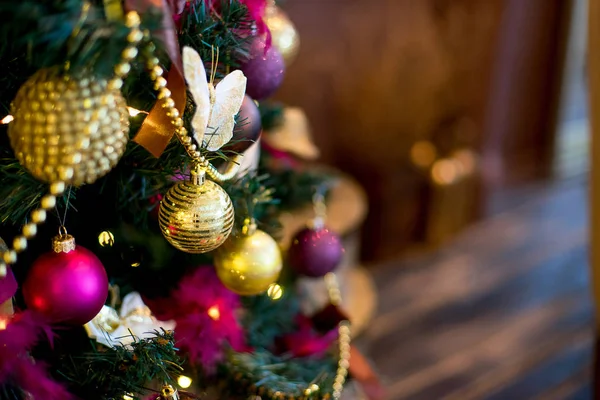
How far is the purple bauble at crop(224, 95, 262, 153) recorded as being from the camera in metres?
0.56

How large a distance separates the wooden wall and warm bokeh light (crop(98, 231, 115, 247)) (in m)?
1.06

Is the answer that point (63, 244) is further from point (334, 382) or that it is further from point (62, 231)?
point (334, 382)

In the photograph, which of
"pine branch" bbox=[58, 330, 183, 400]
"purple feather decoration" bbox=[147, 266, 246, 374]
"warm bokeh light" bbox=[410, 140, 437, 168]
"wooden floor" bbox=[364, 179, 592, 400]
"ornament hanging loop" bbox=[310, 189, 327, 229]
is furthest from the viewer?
"warm bokeh light" bbox=[410, 140, 437, 168]

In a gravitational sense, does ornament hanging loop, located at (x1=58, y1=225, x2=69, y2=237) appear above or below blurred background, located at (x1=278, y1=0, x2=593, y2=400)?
above

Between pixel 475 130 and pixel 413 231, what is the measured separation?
1.27 ft

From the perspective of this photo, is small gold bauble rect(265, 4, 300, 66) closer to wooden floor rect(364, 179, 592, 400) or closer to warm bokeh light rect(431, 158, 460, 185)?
wooden floor rect(364, 179, 592, 400)

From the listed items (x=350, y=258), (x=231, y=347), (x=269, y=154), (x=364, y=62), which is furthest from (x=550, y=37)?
(x=231, y=347)

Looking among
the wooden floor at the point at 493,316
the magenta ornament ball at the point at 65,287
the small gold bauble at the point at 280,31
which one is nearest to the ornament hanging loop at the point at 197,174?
the magenta ornament ball at the point at 65,287

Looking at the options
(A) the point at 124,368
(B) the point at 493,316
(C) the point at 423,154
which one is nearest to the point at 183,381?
(A) the point at 124,368

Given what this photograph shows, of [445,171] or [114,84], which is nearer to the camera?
[114,84]

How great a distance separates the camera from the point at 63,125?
40 cm

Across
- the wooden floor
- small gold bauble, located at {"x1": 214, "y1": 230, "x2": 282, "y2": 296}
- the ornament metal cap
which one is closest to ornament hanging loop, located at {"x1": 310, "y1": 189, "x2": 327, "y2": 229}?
small gold bauble, located at {"x1": 214, "y1": 230, "x2": 282, "y2": 296}

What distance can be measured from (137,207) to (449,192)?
1.37 meters

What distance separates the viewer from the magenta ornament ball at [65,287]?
46 cm
